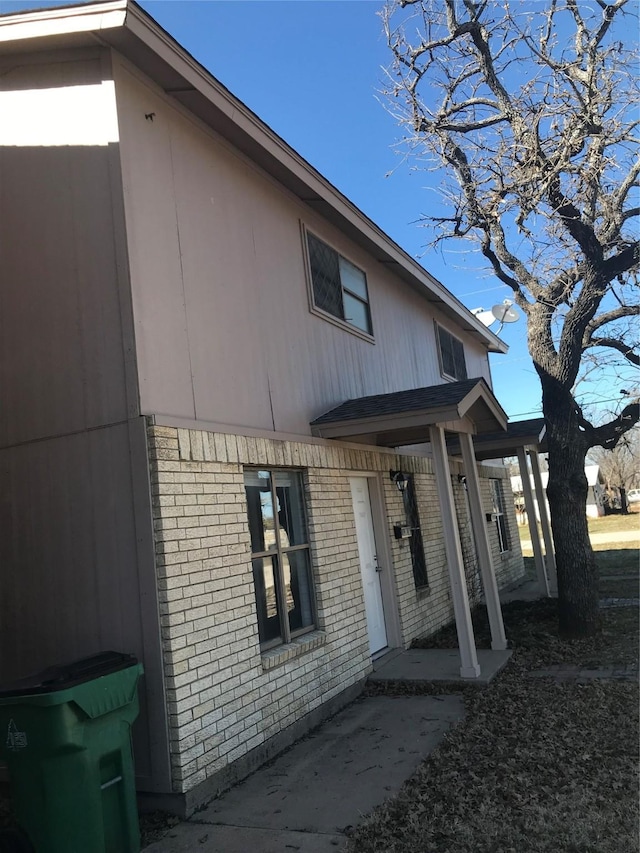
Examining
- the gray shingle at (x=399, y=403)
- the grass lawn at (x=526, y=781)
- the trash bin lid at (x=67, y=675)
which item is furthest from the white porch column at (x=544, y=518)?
the trash bin lid at (x=67, y=675)

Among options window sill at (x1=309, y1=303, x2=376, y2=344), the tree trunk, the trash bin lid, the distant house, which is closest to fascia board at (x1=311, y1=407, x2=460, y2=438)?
window sill at (x1=309, y1=303, x2=376, y2=344)

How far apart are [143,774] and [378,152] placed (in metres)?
8.03

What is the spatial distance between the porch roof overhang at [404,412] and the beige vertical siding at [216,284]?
10.6 inches

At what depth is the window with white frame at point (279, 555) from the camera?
19.5 ft

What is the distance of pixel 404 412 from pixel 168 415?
280 cm

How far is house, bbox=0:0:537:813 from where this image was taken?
4789 mm

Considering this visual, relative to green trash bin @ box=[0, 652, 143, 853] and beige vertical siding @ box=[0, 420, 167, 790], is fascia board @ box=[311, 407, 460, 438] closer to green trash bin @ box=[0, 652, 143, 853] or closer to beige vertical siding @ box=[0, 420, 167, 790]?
beige vertical siding @ box=[0, 420, 167, 790]

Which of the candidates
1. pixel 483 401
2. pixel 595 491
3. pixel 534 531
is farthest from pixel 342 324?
pixel 595 491

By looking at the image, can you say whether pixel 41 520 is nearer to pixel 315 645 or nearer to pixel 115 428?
pixel 115 428

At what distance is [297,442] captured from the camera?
6809 millimetres

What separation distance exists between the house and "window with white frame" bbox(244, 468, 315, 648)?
25mm

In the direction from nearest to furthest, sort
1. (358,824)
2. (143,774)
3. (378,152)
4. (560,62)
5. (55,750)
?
(55,750)
(358,824)
(143,774)
(560,62)
(378,152)

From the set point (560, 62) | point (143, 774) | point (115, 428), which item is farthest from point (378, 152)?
point (143, 774)

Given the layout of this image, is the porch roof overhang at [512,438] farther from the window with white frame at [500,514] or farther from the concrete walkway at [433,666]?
the concrete walkway at [433,666]
